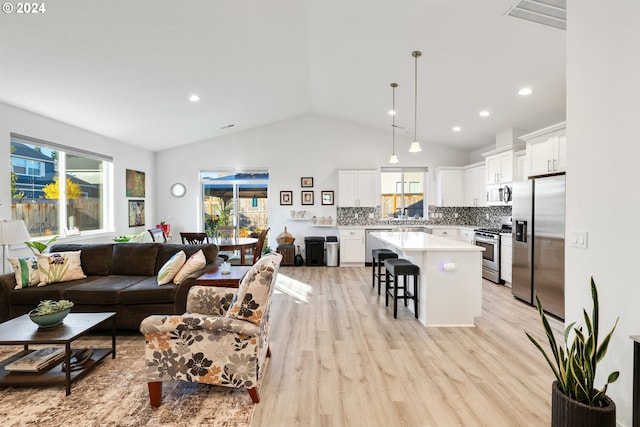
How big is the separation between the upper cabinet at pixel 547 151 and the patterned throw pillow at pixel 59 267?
5990 millimetres

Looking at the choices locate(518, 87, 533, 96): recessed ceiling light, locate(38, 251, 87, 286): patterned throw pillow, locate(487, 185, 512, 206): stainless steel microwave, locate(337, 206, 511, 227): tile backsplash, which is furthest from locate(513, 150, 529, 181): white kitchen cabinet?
locate(38, 251, 87, 286): patterned throw pillow

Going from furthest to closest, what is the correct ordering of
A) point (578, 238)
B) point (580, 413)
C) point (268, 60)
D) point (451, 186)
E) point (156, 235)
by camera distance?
point (451, 186) < point (156, 235) < point (268, 60) < point (578, 238) < point (580, 413)

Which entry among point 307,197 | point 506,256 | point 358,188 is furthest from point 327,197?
point 506,256

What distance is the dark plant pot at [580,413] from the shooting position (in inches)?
58.2

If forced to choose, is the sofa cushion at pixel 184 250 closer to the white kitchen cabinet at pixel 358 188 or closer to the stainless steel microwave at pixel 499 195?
the white kitchen cabinet at pixel 358 188

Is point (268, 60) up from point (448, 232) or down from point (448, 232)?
up

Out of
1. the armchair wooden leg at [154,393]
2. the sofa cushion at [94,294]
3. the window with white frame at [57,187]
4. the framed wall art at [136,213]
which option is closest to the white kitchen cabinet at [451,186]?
the sofa cushion at [94,294]

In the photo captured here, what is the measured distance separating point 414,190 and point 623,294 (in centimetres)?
607

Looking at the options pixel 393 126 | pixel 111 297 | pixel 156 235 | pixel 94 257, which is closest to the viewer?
pixel 111 297

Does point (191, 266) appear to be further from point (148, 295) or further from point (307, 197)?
point (307, 197)

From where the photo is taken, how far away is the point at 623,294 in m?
1.76

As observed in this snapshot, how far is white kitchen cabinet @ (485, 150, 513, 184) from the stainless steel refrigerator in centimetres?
94

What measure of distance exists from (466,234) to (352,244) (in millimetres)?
2384

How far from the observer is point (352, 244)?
7074mm
